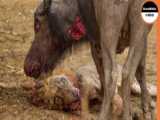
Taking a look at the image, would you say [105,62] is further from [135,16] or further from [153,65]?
[153,65]

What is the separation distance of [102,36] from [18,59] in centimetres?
319

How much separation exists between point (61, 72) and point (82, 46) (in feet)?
2.27

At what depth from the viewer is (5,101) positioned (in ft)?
23.4

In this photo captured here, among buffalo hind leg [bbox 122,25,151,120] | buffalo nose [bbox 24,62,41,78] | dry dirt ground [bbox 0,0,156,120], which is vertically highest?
buffalo hind leg [bbox 122,25,151,120]

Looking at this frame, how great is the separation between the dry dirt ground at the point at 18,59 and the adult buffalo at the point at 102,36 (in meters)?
0.29

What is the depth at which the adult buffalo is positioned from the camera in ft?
18.7

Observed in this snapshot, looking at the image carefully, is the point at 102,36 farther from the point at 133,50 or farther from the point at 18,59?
the point at 18,59

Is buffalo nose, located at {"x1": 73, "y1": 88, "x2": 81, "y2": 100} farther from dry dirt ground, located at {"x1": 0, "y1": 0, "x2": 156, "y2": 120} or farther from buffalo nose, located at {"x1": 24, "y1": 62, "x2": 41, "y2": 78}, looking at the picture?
buffalo nose, located at {"x1": 24, "y1": 62, "x2": 41, "y2": 78}

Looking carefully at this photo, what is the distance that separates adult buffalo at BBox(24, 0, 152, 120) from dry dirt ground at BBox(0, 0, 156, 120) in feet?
0.96

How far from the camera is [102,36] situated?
576 centimetres

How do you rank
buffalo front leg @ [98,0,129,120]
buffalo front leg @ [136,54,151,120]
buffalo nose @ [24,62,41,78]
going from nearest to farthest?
buffalo front leg @ [98,0,129,120] < buffalo front leg @ [136,54,151,120] < buffalo nose @ [24,62,41,78]

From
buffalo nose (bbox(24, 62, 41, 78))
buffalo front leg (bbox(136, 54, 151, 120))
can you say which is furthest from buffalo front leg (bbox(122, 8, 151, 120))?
buffalo nose (bbox(24, 62, 41, 78))

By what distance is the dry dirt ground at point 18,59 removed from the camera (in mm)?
6719

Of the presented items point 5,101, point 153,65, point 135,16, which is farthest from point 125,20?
point 153,65
